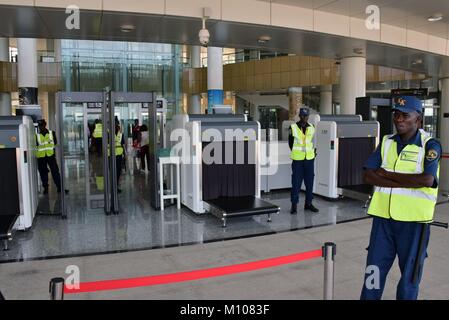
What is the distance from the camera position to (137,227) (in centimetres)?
682

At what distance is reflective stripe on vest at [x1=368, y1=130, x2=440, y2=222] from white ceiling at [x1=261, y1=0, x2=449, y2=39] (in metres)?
5.53

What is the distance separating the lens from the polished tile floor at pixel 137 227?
19.0ft

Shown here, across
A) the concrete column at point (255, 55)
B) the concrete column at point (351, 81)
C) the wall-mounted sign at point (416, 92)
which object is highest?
the concrete column at point (255, 55)

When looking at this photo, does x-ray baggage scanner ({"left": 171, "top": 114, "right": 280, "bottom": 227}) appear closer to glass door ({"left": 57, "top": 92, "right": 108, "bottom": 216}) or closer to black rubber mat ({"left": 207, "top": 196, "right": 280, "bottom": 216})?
black rubber mat ({"left": 207, "top": 196, "right": 280, "bottom": 216})

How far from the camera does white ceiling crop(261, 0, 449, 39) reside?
799 centimetres

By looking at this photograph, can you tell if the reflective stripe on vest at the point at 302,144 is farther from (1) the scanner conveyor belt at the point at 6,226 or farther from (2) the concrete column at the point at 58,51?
(2) the concrete column at the point at 58,51

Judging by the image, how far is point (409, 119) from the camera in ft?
A: 10.7

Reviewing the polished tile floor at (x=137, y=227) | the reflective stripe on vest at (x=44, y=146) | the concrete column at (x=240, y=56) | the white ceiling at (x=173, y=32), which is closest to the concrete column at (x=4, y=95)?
the concrete column at (x=240, y=56)

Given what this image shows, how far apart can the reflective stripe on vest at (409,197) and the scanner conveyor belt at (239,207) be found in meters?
3.39

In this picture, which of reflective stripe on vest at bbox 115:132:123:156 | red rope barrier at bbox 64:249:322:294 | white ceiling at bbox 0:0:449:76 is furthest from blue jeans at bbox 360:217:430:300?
reflective stripe on vest at bbox 115:132:123:156
